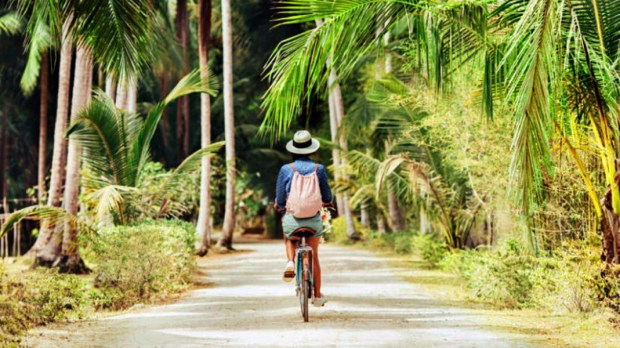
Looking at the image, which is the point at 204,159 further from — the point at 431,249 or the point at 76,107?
the point at 76,107

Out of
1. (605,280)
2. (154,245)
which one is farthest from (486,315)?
(154,245)

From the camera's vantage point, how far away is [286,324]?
9.18 meters

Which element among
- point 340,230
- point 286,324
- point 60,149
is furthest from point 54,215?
point 340,230

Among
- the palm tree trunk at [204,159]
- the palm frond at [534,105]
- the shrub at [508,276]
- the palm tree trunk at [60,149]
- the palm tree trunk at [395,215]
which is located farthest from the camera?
the palm tree trunk at [395,215]

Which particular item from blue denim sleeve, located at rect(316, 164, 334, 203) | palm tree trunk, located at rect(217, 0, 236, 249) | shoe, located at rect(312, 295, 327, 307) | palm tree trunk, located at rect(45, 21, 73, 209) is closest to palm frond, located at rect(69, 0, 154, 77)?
blue denim sleeve, located at rect(316, 164, 334, 203)

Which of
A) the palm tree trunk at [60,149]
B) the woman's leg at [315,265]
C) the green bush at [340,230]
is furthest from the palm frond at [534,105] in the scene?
the green bush at [340,230]

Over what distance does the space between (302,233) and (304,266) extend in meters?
0.37

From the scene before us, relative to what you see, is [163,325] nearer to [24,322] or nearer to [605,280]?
[24,322]

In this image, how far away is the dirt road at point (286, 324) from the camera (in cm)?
805

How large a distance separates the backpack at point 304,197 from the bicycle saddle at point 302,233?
13 cm

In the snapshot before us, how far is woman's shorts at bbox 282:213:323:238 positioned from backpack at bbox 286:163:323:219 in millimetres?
60

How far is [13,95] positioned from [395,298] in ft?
92.8

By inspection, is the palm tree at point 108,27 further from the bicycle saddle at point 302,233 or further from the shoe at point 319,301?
the shoe at point 319,301

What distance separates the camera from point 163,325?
9.40 m
